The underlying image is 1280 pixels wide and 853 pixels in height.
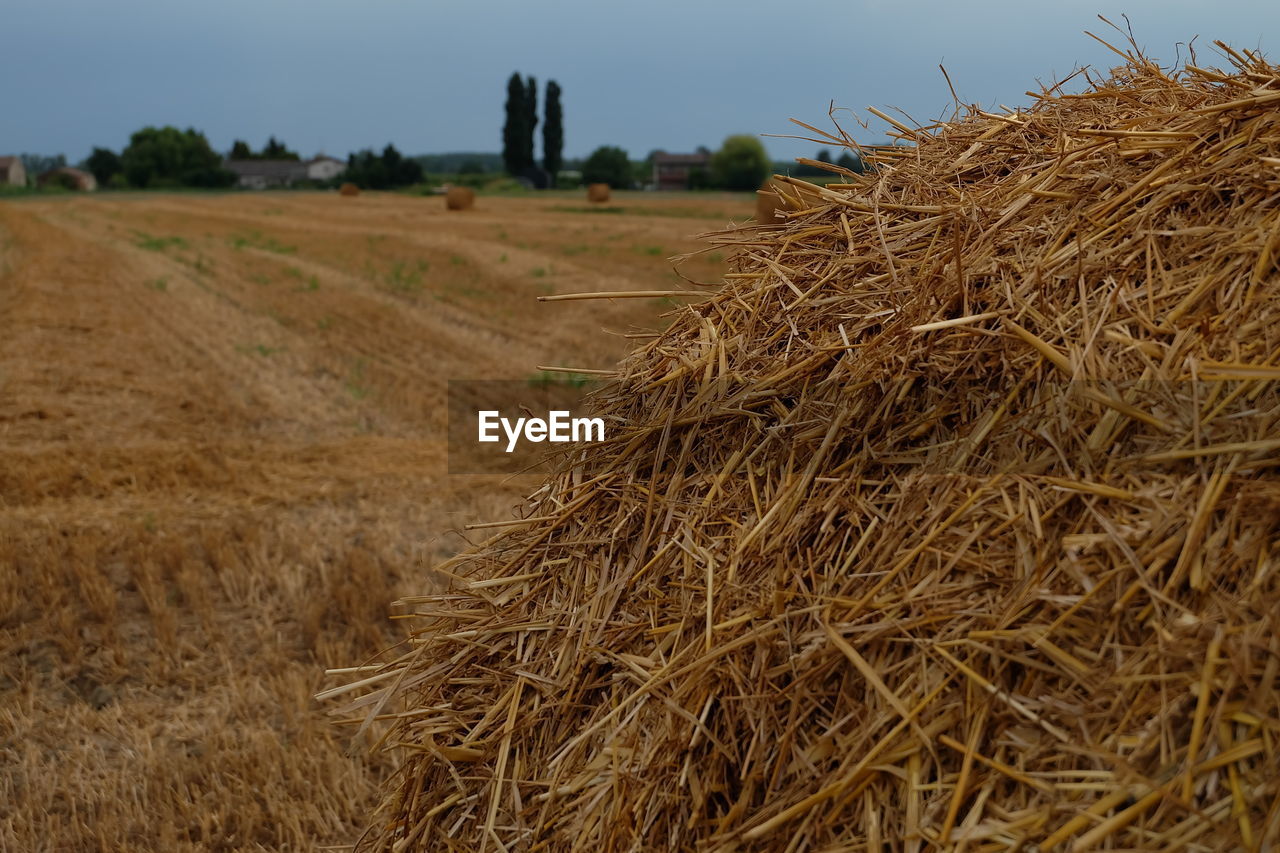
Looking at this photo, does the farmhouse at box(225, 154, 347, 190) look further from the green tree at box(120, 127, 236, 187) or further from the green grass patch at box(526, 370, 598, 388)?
the green grass patch at box(526, 370, 598, 388)

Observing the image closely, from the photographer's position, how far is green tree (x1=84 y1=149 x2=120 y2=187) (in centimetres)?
9631

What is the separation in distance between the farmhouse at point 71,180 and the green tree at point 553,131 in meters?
41.3

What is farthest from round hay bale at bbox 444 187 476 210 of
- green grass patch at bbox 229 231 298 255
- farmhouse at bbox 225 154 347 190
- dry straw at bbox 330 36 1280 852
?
farmhouse at bbox 225 154 347 190

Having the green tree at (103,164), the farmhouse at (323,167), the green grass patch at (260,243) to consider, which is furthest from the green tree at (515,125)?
the green grass patch at (260,243)

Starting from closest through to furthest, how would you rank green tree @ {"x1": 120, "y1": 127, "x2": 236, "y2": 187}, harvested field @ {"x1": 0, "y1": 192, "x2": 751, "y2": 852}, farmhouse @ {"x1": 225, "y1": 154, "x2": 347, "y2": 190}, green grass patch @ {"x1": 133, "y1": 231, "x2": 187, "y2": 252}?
harvested field @ {"x1": 0, "y1": 192, "x2": 751, "y2": 852} < green grass patch @ {"x1": 133, "y1": 231, "x2": 187, "y2": 252} < green tree @ {"x1": 120, "y1": 127, "x2": 236, "y2": 187} < farmhouse @ {"x1": 225, "y1": 154, "x2": 347, "y2": 190}

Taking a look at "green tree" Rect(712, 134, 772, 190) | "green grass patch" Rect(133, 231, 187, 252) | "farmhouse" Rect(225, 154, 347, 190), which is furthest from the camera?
"farmhouse" Rect(225, 154, 347, 190)

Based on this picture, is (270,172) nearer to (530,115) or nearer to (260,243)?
(530,115)

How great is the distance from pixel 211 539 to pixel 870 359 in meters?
4.69

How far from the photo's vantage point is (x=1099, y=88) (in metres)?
2.88

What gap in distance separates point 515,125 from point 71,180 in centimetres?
4321

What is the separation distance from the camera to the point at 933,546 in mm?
1989

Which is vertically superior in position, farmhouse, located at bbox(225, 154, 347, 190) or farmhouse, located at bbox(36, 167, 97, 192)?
farmhouse, located at bbox(225, 154, 347, 190)

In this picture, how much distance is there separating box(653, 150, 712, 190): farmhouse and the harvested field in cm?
8012

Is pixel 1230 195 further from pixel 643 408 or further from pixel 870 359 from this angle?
pixel 643 408
